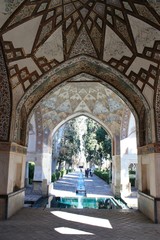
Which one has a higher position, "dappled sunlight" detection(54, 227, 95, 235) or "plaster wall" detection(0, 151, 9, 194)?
"plaster wall" detection(0, 151, 9, 194)

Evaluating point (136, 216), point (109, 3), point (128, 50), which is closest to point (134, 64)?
point (128, 50)

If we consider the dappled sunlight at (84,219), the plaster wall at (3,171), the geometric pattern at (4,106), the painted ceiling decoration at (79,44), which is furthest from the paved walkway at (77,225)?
the painted ceiling decoration at (79,44)

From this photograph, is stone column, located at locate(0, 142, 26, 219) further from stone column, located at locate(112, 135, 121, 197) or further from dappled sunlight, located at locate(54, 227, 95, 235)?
stone column, located at locate(112, 135, 121, 197)

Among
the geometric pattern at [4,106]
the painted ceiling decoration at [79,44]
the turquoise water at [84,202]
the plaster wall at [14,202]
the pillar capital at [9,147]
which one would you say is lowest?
the turquoise water at [84,202]

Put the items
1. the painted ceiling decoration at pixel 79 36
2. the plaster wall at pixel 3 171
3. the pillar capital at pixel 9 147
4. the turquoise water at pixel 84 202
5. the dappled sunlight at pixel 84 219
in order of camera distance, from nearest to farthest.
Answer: the painted ceiling decoration at pixel 79 36, the dappled sunlight at pixel 84 219, the plaster wall at pixel 3 171, the pillar capital at pixel 9 147, the turquoise water at pixel 84 202

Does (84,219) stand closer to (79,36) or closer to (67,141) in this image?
(79,36)

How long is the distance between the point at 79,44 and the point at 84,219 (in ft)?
15.4

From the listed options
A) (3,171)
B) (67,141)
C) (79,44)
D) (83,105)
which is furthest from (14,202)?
(67,141)

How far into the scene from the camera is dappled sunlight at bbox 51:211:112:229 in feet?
18.8

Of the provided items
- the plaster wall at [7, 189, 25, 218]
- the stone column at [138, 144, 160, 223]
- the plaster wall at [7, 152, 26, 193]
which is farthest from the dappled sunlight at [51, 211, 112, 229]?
the plaster wall at [7, 152, 26, 193]

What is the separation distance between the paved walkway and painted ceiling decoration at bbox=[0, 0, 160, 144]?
276 centimetres

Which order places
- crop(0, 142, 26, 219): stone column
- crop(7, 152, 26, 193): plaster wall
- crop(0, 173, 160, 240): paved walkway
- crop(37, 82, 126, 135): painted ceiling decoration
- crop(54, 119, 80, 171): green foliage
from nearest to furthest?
crop(0, 173, 160, 240): paved walkway → crop(0, 142, 26, 219): stone column → crop(7, 152, 26, 193): plaster wall → crop(37, 82, 126, 135): painted ceiling decoration → crop(54, 119, 80, 171): green foliage

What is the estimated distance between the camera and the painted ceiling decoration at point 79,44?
5.25m

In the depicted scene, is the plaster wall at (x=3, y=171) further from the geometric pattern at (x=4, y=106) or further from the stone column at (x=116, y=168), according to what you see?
the stone column at (x=116, y=168)
